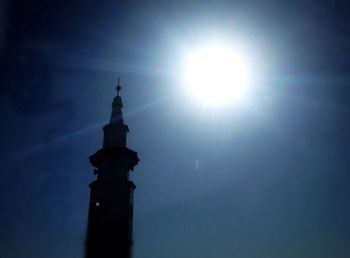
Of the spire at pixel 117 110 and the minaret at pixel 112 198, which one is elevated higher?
the spire at pixel 117 110

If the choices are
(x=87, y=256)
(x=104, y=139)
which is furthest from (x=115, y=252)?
(x=104, y=139)

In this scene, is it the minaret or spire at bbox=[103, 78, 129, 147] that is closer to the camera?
the minaret

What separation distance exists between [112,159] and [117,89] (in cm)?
Answer: 921

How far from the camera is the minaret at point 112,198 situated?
37500mm

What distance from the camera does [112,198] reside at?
1558 inches

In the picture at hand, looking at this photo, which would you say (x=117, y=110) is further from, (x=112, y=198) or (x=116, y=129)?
(x=112, y=198)

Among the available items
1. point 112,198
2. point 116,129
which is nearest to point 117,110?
point 116,129

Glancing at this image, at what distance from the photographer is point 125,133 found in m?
44.3

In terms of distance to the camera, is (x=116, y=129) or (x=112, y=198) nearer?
(x=112, y=198)

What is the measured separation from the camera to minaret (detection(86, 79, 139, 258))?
37.5 m

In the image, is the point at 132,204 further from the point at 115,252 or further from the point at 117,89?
the point at 117,89

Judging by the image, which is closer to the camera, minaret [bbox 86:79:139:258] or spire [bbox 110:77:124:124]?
minaret [bbox 86:79:139:258]

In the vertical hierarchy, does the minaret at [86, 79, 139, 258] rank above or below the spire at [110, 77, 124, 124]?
below

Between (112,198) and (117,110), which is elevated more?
(117,110)
